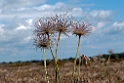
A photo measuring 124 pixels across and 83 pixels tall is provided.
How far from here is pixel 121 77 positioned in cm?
1939

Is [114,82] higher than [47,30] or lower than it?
lower

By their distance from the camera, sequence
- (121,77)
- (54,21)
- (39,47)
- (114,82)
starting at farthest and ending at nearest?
(121,77) < (114,82) < (39,47) < (54,21)

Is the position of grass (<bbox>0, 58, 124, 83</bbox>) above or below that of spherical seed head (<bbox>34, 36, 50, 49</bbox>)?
below

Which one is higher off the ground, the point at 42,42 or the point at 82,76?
the point at 42,42

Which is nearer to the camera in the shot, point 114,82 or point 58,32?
point 58,32

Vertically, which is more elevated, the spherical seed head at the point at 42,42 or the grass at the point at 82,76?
the spherical seed head at the point at 42,42

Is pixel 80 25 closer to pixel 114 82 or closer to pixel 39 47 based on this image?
pixel 39 47

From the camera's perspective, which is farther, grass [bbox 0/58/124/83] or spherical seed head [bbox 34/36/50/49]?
grass [bbox 0/58/124/83]

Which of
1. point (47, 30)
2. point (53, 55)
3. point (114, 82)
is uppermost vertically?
point (47, 30)

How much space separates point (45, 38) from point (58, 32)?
1.31 feet

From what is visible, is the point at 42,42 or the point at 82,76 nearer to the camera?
the point at 42,42

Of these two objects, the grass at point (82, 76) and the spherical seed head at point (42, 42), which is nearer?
the spherical seed head at point (42, 42)

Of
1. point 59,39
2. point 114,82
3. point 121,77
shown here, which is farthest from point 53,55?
point 121,77

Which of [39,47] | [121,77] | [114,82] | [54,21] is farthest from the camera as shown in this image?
[121,77]
